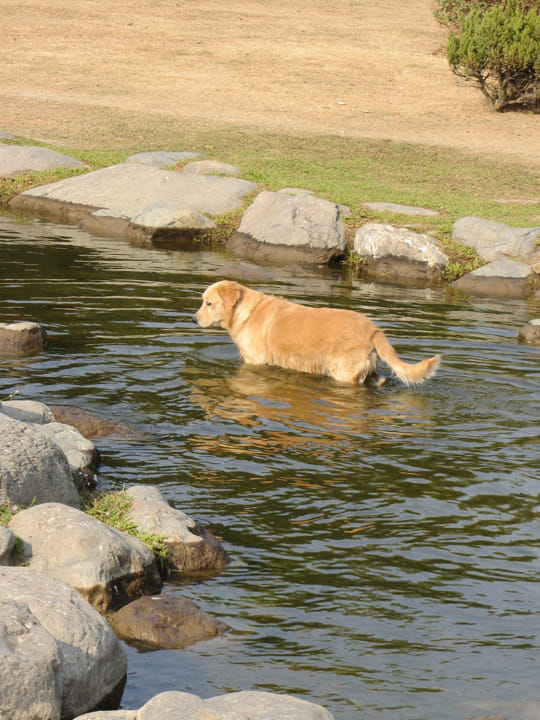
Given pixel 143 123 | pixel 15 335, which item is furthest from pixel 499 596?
pixel 143 123

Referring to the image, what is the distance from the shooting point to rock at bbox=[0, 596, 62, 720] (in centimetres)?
398

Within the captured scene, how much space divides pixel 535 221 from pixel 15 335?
32.3 ft

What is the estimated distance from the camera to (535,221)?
17141mm

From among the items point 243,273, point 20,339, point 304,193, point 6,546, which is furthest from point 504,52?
→ point 6,546

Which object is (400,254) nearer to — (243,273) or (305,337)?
(243,273)

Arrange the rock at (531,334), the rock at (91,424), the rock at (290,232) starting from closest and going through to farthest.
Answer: the rock at (91,424)
the rock at (531,334)
the rock at (290,232)

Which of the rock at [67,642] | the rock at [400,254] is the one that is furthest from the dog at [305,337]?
the rock at [400,254]

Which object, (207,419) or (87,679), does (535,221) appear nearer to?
(207,419)

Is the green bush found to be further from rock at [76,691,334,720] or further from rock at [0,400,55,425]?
rock at [76,691,334,720]

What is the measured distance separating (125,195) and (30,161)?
122 inches

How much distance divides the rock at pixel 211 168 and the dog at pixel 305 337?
9417mm

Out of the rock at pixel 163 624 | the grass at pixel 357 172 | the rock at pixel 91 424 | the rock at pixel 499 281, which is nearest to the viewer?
the rock at pixel 163 624

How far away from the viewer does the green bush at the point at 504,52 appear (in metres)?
27.6

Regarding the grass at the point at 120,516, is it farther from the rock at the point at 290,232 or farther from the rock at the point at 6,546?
the rock at the point at 290,232
